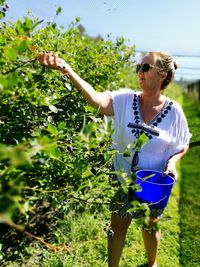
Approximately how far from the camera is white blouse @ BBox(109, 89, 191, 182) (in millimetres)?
2652

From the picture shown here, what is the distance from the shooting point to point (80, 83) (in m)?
2.15

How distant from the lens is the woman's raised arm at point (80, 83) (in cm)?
179

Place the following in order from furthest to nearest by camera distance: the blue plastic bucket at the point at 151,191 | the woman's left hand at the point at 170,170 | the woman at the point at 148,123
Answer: the woman at the point at 148,123, the woman's left hand at the point at 170,170, the blue plastic bucket at the point at 151,191

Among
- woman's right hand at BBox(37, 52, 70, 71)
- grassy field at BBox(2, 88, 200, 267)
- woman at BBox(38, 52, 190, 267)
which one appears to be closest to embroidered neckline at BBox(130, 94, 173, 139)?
woman at BBox(38, 52, 190, 267)

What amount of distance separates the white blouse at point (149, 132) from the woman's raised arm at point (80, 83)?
0.22 feet

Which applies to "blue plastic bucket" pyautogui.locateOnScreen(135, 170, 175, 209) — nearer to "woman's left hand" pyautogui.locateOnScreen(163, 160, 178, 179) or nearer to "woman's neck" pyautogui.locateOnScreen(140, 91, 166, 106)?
"woman's left hand" pyautogui.locateOnScreen(163, 160, 178, 179)

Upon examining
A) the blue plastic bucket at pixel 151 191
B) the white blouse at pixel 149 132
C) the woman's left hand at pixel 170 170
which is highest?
the white blouse at pixel 149 132

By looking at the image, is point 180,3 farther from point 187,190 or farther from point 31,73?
point 31,73

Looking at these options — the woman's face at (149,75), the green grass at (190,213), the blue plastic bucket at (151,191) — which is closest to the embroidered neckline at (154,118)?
the woman's face at (149,75)

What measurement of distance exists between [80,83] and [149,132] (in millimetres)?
687

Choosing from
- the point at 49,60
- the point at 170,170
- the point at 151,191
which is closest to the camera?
the point at 49,60

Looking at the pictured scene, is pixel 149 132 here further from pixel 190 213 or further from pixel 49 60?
pixel 190 213

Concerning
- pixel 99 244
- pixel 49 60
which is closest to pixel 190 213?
pixel 99 244

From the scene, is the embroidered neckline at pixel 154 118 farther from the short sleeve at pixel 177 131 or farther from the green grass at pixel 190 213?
the green grass at pixel 190 213
